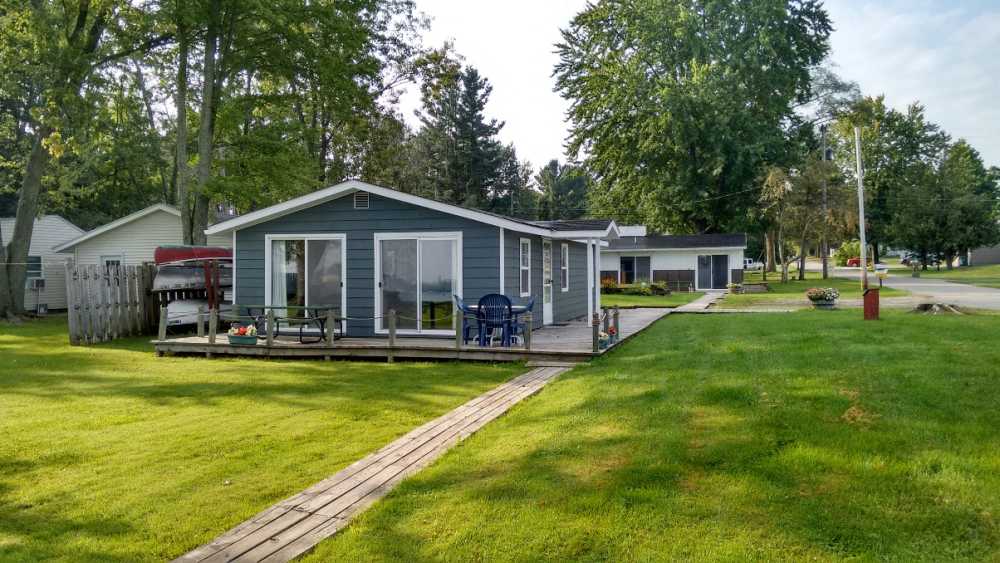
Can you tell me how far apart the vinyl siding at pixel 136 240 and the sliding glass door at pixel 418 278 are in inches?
577

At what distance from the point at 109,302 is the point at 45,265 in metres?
13.4

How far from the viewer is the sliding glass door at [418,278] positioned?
40.6 ft

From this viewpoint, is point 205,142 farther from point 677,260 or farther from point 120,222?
point 677,260

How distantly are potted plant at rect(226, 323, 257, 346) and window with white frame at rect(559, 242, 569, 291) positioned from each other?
7.47 metres

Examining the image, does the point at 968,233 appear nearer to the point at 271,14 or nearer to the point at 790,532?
the point at 271,14

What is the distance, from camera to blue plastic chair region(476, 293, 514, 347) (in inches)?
443

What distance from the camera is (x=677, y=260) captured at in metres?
36.0

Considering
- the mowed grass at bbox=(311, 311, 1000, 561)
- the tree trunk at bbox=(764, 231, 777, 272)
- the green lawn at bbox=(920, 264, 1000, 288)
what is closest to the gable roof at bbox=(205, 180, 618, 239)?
the mowed grass at bbox=(311, 311, 1000, 561)

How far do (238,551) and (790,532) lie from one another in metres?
3.02

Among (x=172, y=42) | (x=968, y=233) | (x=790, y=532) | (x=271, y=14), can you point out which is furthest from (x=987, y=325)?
(x=968, y=233)

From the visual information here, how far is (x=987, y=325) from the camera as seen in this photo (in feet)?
38.0

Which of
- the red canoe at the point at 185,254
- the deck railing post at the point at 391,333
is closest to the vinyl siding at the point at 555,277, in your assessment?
the deck railing post at the point at 391,333

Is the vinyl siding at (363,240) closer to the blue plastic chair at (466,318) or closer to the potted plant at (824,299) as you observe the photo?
the blue plastic chair at (466,318)

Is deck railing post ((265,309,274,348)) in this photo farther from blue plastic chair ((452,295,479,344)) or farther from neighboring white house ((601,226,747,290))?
neighboring white house ((601,226,747,290))
